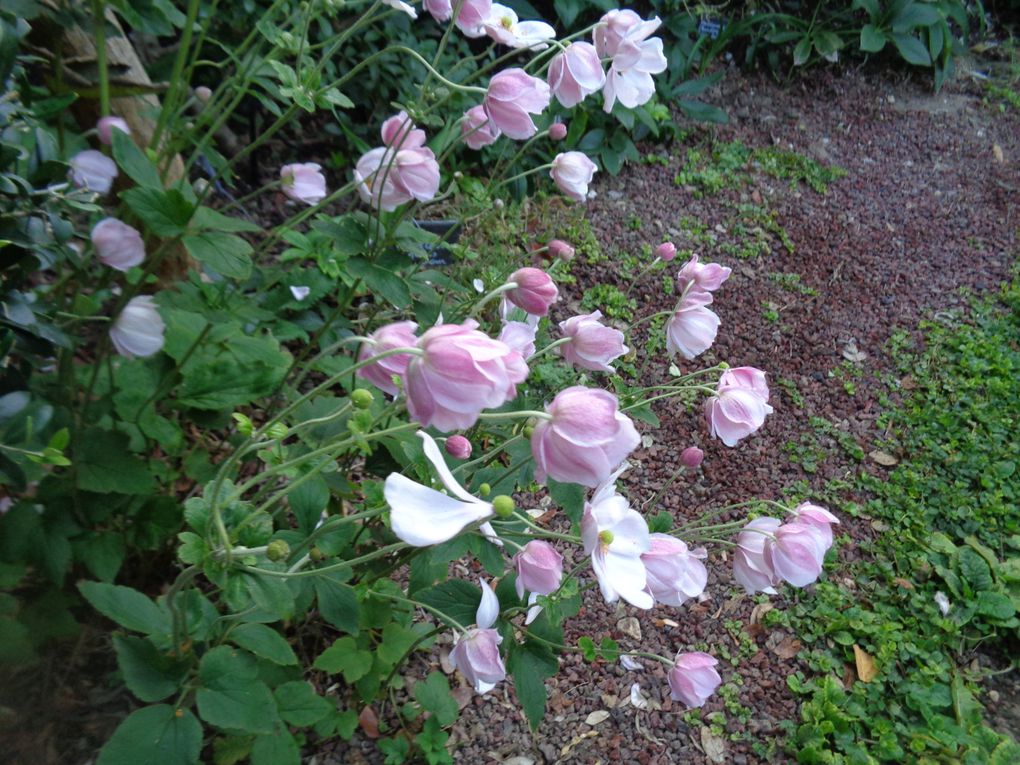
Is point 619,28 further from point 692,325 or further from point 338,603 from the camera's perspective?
point 338,603

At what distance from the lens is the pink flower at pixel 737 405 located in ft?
3.84

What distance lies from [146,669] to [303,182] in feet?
3.17

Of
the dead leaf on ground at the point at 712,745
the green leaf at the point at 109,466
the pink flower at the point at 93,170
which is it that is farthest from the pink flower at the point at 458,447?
the dead leaf on ground at the point at 712,745

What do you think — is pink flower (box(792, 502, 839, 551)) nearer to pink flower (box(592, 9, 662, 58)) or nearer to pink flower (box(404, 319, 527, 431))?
pink flower (box(404, 319, 527, 431))

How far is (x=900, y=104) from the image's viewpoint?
4301mm

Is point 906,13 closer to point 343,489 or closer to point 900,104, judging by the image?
point 900,104

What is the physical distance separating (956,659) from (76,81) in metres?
2.36

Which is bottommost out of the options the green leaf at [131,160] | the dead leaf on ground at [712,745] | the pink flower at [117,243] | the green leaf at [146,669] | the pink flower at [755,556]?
the dead leaf on ground at [712,745]

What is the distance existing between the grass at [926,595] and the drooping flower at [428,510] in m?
1.20

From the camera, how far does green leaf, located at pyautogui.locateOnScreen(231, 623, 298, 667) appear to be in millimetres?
1074

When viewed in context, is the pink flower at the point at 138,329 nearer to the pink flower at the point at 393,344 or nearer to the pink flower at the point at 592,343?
the pink flower at the point at 393,344

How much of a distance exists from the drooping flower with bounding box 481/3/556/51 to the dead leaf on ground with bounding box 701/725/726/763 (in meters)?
1.44

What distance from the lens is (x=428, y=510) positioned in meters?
0.81

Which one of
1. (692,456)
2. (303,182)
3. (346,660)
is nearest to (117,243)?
(303,182)
